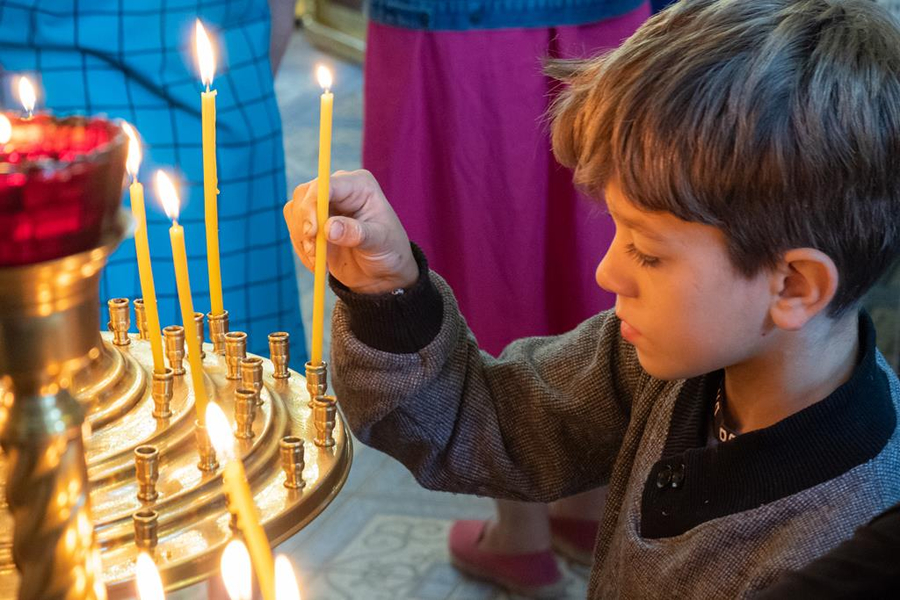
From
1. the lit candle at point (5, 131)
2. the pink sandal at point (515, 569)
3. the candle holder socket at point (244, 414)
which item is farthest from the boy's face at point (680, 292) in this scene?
the pink sandal at point (515, 569)

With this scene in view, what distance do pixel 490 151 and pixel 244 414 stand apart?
3.03 ft

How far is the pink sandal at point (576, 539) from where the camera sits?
1.97m

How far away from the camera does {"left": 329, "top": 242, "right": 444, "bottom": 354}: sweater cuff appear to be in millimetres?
998

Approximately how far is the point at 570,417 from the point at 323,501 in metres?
0.40

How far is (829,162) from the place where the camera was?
0.82 m

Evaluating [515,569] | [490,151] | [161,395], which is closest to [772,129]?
[161,395]

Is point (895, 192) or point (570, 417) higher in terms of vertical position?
point (895, 192)

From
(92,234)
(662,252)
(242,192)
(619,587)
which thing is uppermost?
(92,234)

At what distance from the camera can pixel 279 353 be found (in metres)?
0.89

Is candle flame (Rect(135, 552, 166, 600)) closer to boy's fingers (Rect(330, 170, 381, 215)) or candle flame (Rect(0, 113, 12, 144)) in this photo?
candle flame (Rect(0, 113, 12, 144))

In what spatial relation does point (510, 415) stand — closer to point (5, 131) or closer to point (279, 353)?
point (279, 353)

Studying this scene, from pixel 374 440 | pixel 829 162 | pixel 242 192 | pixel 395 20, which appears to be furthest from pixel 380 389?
pixel 395 20

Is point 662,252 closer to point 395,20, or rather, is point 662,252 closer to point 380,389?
point 380,389

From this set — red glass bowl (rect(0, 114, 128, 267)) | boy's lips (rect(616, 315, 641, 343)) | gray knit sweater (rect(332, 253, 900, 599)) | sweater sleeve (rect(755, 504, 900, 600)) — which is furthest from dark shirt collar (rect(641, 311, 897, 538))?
red glass bowl (rect(0, 114, 128, 267))
